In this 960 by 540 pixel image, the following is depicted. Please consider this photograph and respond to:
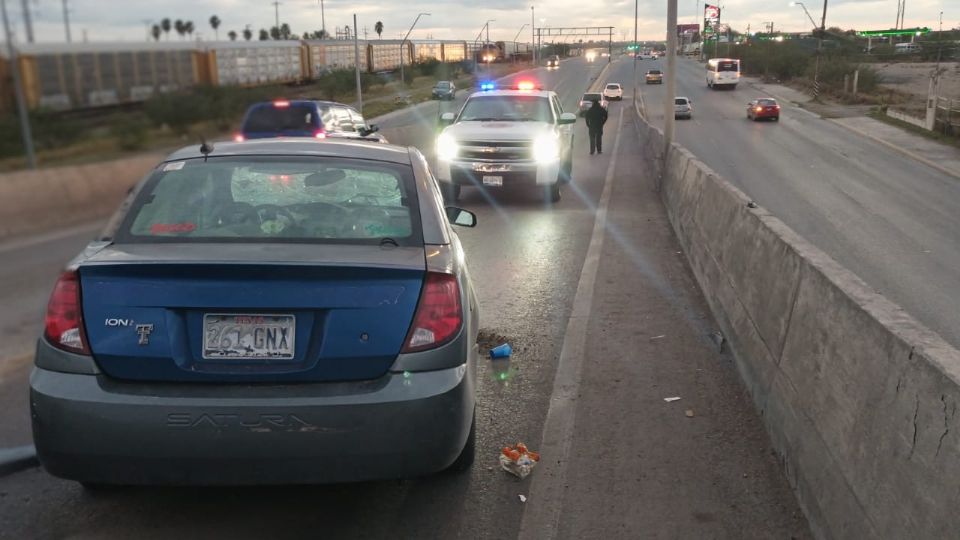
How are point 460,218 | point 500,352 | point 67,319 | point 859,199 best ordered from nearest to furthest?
point 67,319 → point 460,218 → point 500,352 → point 859,199

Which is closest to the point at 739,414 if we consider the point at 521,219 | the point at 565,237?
the point at 565,237

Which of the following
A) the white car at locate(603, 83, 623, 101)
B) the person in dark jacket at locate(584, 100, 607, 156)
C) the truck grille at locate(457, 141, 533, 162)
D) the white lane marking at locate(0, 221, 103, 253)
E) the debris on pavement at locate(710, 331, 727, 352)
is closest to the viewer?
the debris on pavement at locate(710, 331, 727, 352)

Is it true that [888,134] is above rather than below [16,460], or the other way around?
below

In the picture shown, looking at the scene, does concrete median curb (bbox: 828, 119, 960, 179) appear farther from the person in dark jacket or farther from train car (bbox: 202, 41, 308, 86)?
train car (bbox: 202, 41, 308, 86)

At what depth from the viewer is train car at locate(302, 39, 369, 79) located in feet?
180

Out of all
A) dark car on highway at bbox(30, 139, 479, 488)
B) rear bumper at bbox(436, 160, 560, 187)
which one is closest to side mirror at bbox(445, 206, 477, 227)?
dark car on highway at bbox(30, 139, 479, 488)

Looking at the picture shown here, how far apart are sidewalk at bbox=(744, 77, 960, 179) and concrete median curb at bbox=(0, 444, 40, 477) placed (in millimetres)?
25034

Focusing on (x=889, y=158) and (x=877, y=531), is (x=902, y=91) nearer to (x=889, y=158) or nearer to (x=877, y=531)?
(x=889, y=158)

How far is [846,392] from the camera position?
3389 millimetres

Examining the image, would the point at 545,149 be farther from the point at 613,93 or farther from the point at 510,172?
the point at 613,93

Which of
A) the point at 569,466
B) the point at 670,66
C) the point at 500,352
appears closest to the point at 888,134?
the point at 670,66

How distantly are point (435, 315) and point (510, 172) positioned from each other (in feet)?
37.6

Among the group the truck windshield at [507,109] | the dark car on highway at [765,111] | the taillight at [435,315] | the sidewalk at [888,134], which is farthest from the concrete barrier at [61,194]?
the dark car on highway at [765,111]

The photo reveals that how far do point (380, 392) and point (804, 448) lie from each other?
6.37ft
